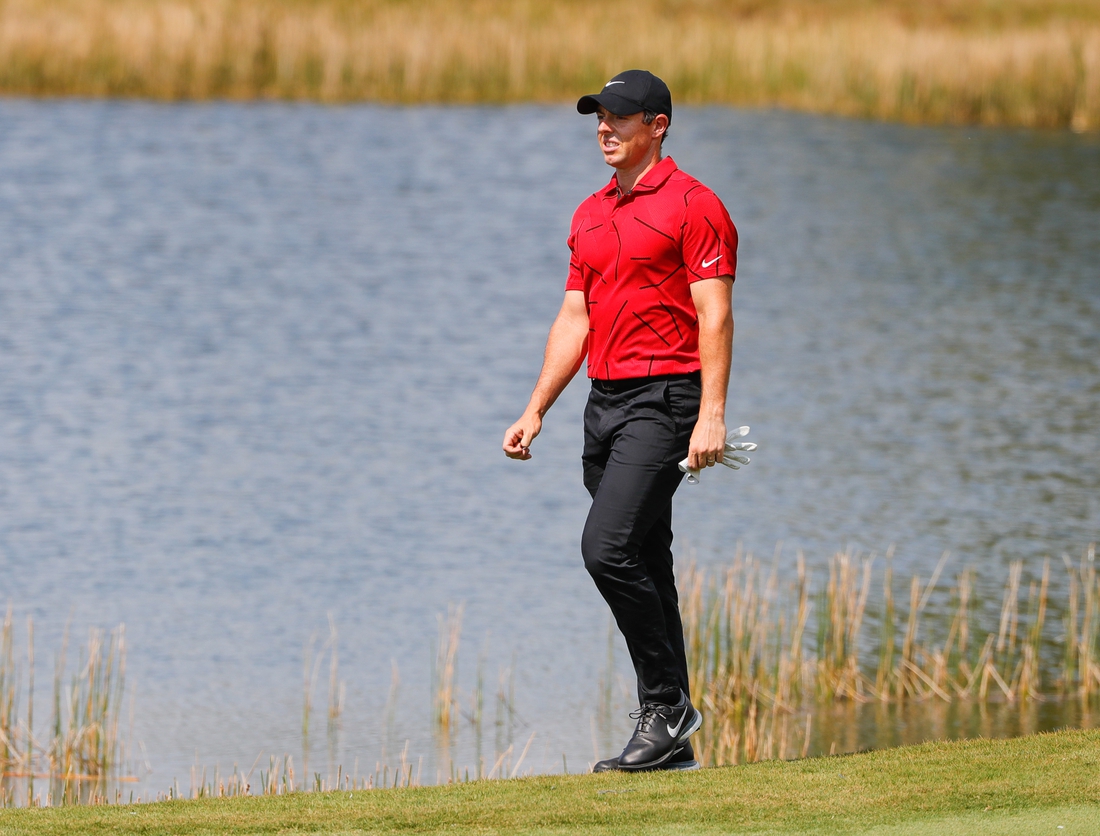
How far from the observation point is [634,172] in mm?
5219

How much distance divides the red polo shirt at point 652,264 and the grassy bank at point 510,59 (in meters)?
26.6

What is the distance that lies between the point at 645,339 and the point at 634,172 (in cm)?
Answer: 51

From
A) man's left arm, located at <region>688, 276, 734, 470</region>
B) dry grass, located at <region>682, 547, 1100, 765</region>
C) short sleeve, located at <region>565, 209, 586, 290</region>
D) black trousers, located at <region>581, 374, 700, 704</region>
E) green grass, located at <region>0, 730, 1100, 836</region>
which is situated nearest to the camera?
green grass, located at <region>0, 730, 1100, 836</region>

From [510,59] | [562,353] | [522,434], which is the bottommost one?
[522,434]

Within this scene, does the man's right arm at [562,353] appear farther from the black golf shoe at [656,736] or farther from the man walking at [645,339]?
the black golf shoe at [656,736]

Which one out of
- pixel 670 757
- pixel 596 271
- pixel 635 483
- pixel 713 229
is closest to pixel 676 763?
pixel 670 757

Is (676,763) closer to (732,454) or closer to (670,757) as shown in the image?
(670,757)

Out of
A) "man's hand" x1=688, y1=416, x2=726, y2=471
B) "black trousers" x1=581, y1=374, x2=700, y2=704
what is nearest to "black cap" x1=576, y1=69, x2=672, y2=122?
"black trousers" x1=581, y1=374, x2=700, y2=704

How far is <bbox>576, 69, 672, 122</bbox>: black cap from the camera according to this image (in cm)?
511

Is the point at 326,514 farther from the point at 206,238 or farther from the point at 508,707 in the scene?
the point at 206,238

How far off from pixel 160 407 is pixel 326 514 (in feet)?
10.9

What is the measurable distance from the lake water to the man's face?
11.5 ft

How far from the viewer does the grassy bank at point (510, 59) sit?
30.9m

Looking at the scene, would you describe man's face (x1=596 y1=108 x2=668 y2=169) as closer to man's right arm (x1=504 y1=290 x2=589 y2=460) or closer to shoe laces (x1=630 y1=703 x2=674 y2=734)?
man's right arm (x1=504 y1=290 x2=589 y2=460)
